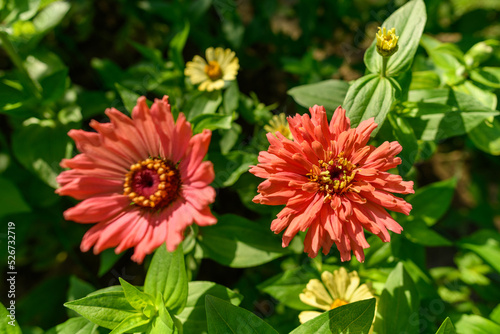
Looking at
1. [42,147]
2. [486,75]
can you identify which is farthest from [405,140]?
[42,147]

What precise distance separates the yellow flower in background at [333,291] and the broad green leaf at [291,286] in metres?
0.09

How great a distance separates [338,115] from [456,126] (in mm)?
604

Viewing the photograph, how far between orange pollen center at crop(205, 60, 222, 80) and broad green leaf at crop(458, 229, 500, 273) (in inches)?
56.8

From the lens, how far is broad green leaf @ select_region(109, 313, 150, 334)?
1266mm

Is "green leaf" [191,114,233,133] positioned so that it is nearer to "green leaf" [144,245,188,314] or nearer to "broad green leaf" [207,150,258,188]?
"broad green leaf" [207,150,258,188]

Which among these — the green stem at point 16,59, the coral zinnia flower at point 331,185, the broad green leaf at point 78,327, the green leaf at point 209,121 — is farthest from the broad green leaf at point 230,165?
the green stem at point 16,59

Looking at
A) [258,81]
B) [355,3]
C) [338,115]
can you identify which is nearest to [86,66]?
[258,81]

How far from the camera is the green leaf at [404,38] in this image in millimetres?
1392

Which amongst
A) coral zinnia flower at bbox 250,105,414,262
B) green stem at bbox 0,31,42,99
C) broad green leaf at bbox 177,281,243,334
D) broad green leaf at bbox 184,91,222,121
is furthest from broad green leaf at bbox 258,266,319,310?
green stem at bbox 0,31,42,99

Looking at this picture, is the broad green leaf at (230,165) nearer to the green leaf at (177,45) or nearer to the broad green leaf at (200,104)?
the broad green leaf at (200,104)

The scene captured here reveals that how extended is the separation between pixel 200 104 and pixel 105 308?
94cm

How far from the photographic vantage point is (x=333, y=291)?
148 cm

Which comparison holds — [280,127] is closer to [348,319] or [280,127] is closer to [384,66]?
[384,66]

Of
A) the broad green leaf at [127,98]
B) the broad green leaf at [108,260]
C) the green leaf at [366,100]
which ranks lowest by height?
the broad green leaf at [108,260]
